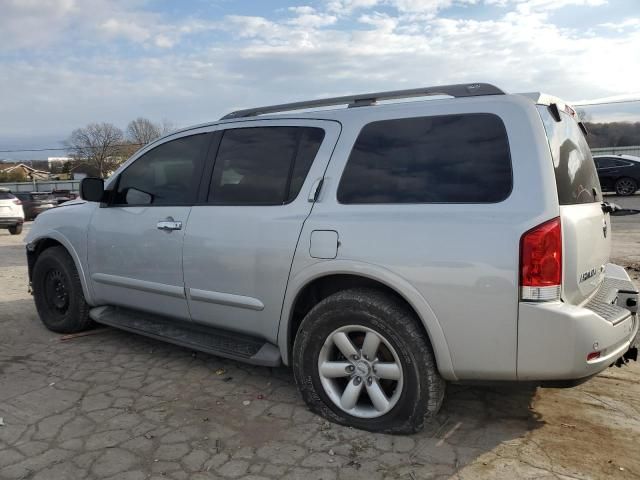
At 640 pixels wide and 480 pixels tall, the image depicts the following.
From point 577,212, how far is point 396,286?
0.99 meters

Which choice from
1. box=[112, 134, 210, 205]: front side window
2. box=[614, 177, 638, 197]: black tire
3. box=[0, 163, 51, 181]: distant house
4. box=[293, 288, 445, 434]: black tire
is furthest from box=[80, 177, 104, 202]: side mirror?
box=[0, 163, 51, 181]: distant house

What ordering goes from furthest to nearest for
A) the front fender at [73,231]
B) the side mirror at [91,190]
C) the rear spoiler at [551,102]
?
1. the front fender at [73,231]
2. the side mirror at [91,190]
3. the rear spoiler at [551,102]

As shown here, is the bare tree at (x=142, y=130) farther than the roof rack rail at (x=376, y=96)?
Yes

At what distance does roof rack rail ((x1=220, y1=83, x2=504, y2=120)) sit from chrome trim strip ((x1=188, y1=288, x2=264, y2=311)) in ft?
4.30

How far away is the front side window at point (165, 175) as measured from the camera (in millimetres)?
3873

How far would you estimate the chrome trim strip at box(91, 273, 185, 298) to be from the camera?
3819mm

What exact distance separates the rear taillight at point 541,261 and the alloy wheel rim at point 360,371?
0.79 metres

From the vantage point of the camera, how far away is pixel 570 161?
2846 mm

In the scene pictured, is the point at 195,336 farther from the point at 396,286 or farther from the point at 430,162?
the point at 430,162

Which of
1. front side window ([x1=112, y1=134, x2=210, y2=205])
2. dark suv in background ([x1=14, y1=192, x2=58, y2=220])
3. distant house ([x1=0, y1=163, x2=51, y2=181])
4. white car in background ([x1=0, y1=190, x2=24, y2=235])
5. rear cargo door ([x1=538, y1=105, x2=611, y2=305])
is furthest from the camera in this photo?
distant house ([x1=0, y1=163, x2=51, y2=181])

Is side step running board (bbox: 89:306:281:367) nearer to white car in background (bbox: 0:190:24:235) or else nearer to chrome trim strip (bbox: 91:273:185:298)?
chrome trim strip (bbox: 91:273:185:298)

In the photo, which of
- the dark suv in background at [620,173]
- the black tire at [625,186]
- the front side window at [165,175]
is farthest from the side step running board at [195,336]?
the black tire at [625,186]

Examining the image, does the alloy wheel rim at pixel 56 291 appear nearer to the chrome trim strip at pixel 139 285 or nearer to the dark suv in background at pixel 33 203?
the chrome trim strip at pixel 139 285

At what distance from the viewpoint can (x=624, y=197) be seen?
709 inches
